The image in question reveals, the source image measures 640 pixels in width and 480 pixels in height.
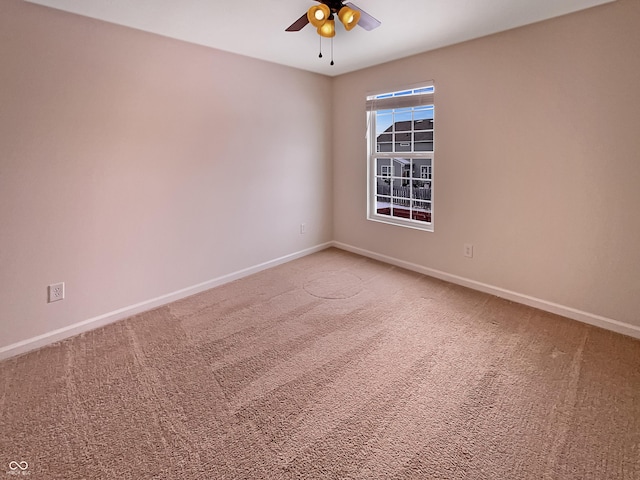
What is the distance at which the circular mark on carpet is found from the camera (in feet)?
11.0

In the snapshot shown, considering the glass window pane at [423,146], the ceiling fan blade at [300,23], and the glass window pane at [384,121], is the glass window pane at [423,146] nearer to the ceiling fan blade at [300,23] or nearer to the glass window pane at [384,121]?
the glass window pane at [384,121]

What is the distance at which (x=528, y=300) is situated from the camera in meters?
3.06

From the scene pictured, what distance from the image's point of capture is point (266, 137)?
3836 millimetres

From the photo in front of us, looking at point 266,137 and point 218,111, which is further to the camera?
point 266,137

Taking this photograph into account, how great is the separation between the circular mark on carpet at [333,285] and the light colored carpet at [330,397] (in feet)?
0.97

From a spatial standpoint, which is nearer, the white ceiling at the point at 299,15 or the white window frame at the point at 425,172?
the white ceiling at the point at 299,15

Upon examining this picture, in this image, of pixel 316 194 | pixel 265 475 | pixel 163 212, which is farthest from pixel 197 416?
pixel 316 194

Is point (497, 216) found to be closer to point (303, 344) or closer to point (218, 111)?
point (303, 344)

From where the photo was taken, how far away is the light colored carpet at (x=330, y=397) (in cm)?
153

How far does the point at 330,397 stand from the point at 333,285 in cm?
168

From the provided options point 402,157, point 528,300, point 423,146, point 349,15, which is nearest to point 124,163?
point 349,15

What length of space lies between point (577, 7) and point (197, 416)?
11.9 ft

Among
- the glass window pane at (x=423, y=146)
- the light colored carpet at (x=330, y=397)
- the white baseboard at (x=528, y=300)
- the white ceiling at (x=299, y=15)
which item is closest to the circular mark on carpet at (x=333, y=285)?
the light colored carpet at (x=330, y=397)

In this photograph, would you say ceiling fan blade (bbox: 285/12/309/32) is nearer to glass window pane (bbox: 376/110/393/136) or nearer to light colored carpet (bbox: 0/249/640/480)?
glass window pane (bbox: 376/110/393/136)
